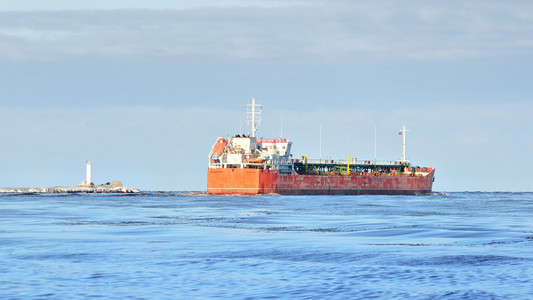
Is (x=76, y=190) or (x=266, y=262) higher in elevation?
(x=76, y=190)

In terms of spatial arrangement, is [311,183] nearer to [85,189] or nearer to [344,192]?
[344,192]

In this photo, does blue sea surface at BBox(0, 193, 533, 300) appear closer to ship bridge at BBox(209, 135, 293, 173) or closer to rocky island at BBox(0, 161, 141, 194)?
ship bridge at BBox(209, 135, 293, 173)

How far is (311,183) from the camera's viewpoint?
114 metres

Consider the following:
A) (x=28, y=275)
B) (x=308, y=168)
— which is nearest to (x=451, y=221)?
(x=28, y=275)

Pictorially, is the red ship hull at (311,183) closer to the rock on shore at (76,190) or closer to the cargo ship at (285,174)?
the cargo ship at (285,174)

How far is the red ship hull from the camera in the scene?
106125 mm

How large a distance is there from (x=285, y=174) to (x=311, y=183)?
222 inches

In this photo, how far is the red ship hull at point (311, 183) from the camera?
106125mm

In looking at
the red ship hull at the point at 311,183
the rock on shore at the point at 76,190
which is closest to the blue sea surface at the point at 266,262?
the red ship hull at the point at 311,183

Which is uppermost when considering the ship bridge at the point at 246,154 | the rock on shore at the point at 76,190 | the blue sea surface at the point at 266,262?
the ship bridge at the point at 246,154

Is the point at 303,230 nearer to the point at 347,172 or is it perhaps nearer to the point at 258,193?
the point at 258,193

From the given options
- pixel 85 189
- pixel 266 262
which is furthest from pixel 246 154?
pixel 266 262

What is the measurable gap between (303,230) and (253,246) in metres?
9.36

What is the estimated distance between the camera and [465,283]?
21.4 m
